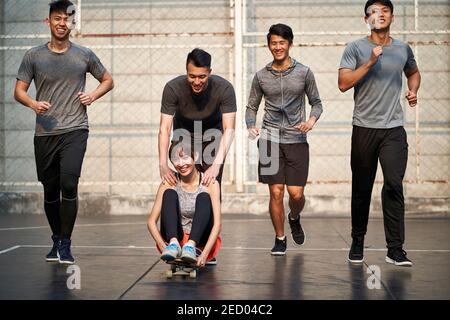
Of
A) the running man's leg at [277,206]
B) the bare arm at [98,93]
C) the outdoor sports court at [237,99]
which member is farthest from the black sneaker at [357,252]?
the outdoor sports court at [237,99]

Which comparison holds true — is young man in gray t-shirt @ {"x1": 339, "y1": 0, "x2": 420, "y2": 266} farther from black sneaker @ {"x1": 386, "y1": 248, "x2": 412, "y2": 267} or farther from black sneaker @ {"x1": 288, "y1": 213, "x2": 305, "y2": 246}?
black sneaker @ {"x1": 288, "y1": 213, "x2": 305, "y2": 246}

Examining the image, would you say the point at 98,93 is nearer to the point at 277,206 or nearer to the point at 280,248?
the point at 277,206

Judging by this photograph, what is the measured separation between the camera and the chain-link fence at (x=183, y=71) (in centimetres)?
1234

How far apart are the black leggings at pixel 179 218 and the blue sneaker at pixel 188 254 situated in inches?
6.0

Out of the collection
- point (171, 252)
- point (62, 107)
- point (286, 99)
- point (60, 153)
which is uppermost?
point (286, 99)

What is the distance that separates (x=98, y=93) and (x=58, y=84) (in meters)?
0.33

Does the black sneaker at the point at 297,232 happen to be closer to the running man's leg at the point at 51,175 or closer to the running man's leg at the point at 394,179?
the running man's leg at the point at 394,179

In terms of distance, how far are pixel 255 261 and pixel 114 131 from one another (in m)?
6.66

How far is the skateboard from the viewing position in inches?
218

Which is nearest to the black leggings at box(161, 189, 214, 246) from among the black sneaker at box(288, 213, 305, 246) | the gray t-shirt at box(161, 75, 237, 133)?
the gray t-shirt at box(161, 75, 237, 133)

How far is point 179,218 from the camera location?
579 centimetres

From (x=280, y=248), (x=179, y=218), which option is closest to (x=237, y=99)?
(x=280, y=248)

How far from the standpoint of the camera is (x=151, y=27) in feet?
41.6

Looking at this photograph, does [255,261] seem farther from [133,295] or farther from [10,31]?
[10,31]
